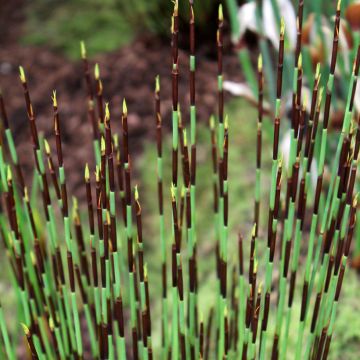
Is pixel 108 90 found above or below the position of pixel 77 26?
below

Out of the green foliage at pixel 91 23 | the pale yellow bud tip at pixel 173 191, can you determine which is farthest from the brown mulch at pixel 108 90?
the pale yellow bud tip at pixel 173 191

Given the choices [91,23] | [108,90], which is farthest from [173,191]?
[91,23]

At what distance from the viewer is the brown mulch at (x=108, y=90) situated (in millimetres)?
2168

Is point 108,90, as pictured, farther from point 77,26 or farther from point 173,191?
point 173,191

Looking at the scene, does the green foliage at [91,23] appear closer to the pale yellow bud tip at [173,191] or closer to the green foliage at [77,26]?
the green foliage at [77,26]

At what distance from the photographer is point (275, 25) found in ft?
4.42

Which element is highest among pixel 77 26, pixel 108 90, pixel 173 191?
pixel 77 26

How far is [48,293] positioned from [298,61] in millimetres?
484

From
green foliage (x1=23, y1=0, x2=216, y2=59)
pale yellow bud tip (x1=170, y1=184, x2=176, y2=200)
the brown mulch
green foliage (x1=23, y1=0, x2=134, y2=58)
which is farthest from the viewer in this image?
green foliage (x1=23, y1=0, x2=134, y2=58)

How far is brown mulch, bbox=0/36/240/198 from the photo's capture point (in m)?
2.17

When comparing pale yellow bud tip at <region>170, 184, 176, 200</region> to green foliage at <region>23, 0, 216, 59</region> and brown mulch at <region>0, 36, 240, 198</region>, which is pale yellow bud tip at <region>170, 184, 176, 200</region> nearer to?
brown mulch at <region>0, 36, 240, 198</region>

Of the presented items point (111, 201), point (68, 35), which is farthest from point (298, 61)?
point (68, 35)

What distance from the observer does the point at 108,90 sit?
7.50 ft

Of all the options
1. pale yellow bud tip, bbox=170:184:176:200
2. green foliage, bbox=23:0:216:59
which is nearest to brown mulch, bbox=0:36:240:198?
green foliage, bbox=23:0:216:59
